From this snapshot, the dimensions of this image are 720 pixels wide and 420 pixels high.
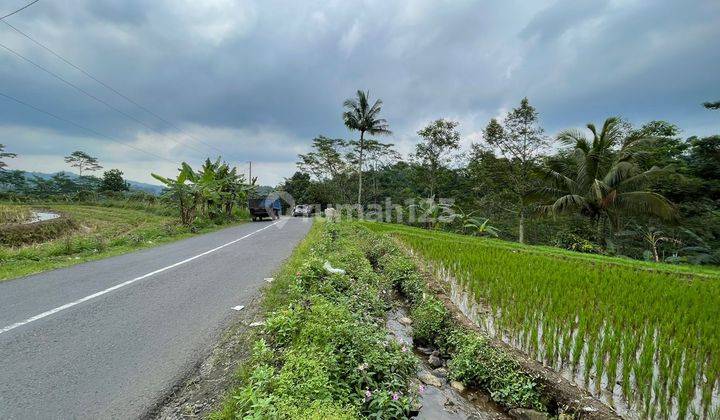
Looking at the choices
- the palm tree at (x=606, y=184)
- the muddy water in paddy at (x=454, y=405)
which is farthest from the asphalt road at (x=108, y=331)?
the palm tree at (x=606, y=184)

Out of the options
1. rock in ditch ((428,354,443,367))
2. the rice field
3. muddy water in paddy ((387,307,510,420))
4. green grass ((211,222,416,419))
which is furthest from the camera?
rock in ditch ((428,354,443,367))

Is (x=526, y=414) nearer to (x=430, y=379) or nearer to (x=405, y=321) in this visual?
(x=430, y=379)

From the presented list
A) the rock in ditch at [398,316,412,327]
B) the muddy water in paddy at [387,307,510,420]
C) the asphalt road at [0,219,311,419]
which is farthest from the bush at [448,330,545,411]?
the asphalt road at [0,219,311,419]

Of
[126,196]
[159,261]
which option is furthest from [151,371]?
[126,196]

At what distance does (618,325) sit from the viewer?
4.06 meters

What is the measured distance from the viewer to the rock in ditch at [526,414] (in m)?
3.00

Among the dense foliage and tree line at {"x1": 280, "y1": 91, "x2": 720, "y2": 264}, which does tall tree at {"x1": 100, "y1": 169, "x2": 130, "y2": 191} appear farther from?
tree line at {"x1": 280, "y1": 91, "x2": 720, "y2": 264}

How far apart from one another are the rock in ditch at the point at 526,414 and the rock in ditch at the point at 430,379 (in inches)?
29.3

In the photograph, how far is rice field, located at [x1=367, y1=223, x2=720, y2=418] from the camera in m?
2.98

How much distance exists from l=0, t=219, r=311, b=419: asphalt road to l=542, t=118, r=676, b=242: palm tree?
1535 centimetres

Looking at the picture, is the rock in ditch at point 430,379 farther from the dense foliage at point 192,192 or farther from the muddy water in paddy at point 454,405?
the dense foliage at point 192,192

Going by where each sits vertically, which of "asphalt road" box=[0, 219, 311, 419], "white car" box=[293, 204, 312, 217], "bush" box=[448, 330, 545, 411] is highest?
"white car" box=[293, 204, 312, 217]

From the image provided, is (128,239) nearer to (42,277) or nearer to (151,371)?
(42,277)

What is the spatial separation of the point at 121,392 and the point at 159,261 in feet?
21.0
